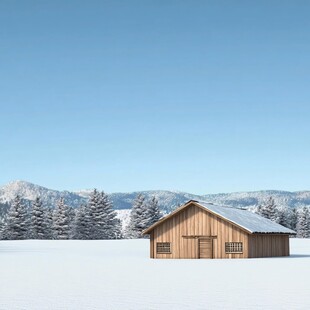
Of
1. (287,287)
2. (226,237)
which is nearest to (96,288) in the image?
(287,287)

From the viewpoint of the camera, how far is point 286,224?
116 m

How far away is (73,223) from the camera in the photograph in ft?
368

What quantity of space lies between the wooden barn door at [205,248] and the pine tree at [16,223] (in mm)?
54860

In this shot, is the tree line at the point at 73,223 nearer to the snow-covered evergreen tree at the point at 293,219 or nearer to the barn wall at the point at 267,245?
the snow-covered evergreen tree at the point at 293,219

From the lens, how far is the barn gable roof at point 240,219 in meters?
54.2

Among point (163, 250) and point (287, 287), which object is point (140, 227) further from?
point (287, 287)

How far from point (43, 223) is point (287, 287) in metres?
86.3

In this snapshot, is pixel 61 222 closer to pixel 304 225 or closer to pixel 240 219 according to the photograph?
pixel 304 225

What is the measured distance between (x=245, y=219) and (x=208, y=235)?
4.40 m

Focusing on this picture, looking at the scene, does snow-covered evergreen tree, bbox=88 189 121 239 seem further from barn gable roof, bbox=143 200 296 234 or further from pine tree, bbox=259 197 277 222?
barn gable roof, bbox=143 200 296 234

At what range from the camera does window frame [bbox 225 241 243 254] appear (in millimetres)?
53906

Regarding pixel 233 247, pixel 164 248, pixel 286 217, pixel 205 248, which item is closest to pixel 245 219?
pixel 233 247

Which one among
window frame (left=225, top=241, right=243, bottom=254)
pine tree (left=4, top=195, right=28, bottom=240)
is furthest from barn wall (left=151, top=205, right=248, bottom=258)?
pine tree (left=4, top=195, right=28, bottom=240)

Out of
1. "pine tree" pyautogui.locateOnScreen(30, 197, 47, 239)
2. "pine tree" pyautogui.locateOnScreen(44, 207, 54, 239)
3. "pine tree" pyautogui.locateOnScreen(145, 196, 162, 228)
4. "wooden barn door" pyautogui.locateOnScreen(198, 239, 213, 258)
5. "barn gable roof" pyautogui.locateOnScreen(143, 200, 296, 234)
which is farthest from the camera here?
"pine tree" pyautogui.locateOnScreen(145, 196, 162, 228)
